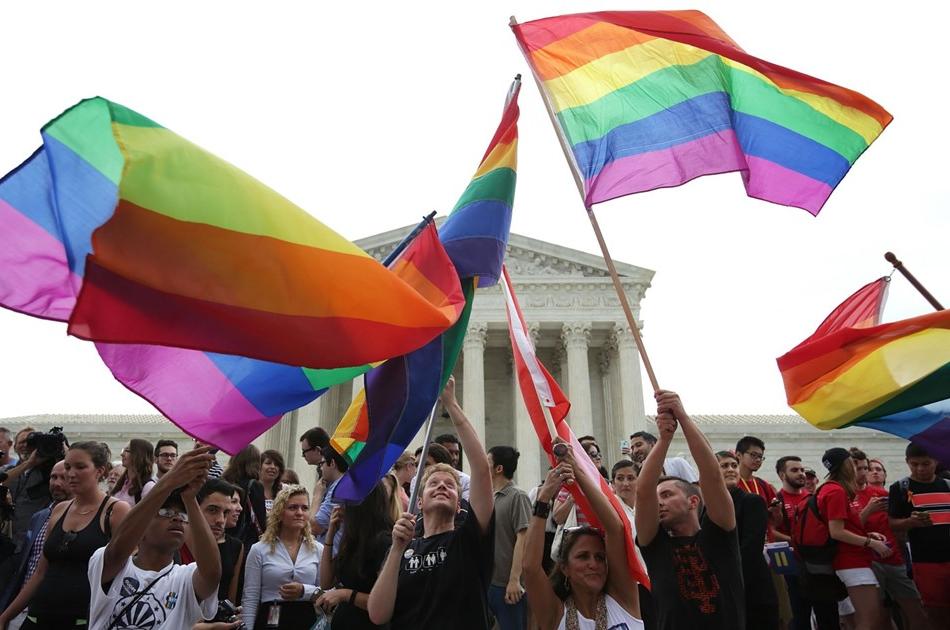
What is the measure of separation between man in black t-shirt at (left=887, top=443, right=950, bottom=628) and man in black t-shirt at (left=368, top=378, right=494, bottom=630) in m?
4.75

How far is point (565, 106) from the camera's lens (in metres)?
5.41

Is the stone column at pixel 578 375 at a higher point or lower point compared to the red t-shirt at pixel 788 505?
higher

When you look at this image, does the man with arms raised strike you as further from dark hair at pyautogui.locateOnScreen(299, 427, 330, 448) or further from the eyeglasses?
dark hair at pyautogui.locateOnScreen(299, 427, 330, 448)

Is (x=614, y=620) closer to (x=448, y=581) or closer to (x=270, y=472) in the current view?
(x=448, y=581)

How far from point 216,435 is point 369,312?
102 centimetres

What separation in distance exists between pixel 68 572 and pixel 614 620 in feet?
11.7

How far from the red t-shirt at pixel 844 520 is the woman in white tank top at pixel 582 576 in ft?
13.4

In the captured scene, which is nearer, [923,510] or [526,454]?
[923,510]

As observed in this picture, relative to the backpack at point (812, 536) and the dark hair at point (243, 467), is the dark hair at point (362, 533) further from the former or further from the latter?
the backpack at point (812, 536)

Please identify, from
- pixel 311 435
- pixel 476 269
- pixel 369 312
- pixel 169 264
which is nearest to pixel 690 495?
pixel 476 269

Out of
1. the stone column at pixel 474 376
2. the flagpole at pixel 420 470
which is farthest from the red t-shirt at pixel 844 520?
the stone column at pixel 474 376

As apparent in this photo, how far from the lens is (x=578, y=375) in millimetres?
32438

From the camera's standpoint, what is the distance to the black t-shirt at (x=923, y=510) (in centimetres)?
684

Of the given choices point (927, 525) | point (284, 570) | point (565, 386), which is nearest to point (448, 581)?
point (284, 570)
